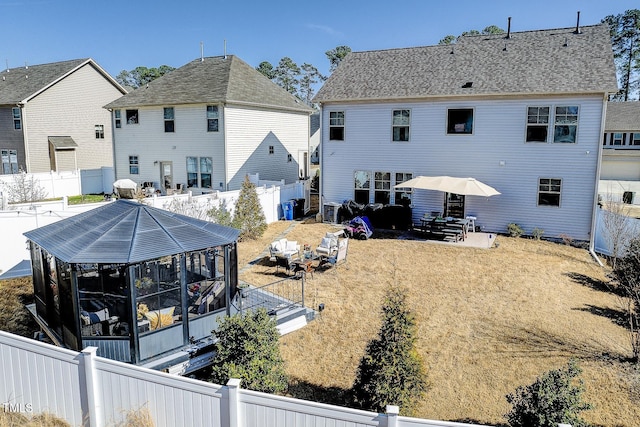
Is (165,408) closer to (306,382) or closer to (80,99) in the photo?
(306,382)

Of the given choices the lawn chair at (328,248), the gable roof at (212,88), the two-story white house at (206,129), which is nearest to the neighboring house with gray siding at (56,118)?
the two-story white house at (206,129)

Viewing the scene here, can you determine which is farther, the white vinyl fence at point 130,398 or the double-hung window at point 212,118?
the double-hung window at point 212,118

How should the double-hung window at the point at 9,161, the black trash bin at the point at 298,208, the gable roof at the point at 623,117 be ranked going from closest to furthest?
the black trash bin at the point at 298,208, the double-hung window at the point at 9,161, the gable roof at the point at 623,117

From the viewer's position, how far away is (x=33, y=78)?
32.2 metres

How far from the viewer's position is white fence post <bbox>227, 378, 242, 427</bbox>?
16.3 feet

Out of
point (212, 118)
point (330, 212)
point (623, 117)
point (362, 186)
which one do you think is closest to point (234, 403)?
point (330, 212)

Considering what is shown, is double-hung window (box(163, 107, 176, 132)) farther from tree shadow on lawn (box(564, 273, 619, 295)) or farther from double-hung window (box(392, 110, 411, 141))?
tree shadow on lawn (box(564, 273, 619, 295))

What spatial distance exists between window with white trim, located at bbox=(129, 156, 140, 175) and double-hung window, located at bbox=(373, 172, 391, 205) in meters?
14.7

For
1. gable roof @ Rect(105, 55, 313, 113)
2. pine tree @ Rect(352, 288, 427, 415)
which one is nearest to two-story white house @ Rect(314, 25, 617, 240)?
gable roof @ Rect(105, 55, 313, 113)

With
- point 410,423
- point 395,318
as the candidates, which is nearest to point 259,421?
point 410,423

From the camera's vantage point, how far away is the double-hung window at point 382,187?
20547 mm

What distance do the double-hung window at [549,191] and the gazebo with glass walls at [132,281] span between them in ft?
44.7

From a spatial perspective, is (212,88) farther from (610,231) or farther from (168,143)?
(610,231)

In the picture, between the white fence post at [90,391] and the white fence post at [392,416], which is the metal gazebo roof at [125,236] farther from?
the white fence post at [392,416]
